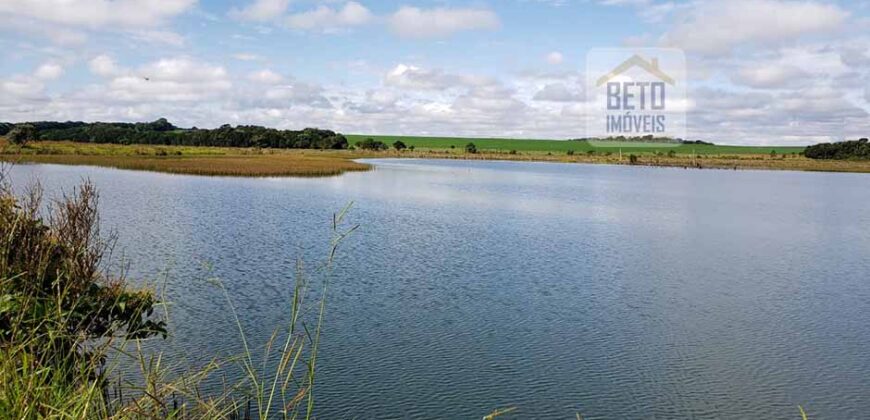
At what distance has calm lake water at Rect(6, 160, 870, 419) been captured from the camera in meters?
10.9

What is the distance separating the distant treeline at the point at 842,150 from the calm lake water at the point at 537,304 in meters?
101

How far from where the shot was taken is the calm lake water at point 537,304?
35.8 ft

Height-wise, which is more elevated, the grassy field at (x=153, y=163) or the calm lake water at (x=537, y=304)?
the grassy field at (x=153, y=163)

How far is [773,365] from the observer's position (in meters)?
12.7

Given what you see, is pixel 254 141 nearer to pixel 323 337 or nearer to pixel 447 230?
pixel 447 230

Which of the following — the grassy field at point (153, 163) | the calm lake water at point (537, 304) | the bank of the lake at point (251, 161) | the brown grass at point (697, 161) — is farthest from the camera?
the brown grass at point (697, 161)

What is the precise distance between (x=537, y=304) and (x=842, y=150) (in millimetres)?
129968

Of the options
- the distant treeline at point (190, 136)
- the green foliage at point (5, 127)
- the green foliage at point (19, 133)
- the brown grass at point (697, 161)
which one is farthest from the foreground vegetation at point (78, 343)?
the distant treeline at point (190, 136)

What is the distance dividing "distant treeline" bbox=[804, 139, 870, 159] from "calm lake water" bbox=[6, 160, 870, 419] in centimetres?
10111

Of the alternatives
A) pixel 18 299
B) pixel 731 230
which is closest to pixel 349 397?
pixel 18 299

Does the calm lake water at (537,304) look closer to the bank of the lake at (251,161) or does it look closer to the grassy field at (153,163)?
the bank of the lake at (251,161)

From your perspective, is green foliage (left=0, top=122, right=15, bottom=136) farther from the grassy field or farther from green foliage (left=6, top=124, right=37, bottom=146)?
the grassy field

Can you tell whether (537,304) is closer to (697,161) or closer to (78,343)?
(78,343)

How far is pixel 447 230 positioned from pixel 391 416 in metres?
19.2
